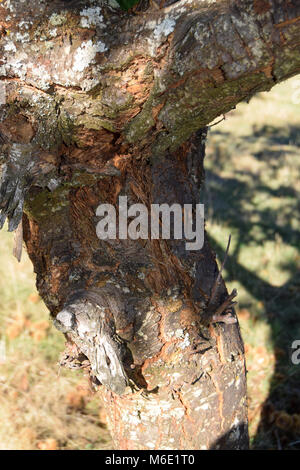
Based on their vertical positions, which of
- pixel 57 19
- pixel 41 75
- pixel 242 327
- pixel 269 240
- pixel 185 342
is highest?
pixel 57 19

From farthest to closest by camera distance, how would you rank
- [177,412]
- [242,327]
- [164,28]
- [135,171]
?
[242,327], [177,412], [135,171], [164,28]

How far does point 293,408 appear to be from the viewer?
284 cm

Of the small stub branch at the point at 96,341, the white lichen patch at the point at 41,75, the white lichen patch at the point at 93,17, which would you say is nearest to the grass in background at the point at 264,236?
the white lichen patch at the point at 93,17

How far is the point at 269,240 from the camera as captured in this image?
4133mm

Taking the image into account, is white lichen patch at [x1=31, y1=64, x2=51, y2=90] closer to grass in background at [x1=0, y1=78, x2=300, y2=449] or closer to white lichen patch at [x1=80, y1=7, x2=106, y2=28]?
white lichen patch at [x1=80, y1=7, x2=106, y2=28]

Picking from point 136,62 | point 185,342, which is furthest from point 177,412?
point 136,62

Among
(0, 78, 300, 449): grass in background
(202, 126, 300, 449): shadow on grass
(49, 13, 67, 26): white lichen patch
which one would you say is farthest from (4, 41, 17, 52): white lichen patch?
(202, 126, 300, 449): shadow on grass

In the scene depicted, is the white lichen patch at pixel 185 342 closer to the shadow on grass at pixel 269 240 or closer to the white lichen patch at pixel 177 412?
the white lichen patch at pixel 177 412

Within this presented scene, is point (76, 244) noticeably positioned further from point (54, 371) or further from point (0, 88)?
point (54, 371)

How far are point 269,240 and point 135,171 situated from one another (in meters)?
2.84

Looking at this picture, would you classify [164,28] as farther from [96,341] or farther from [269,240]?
[269,240]

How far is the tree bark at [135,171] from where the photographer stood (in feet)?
3.81
